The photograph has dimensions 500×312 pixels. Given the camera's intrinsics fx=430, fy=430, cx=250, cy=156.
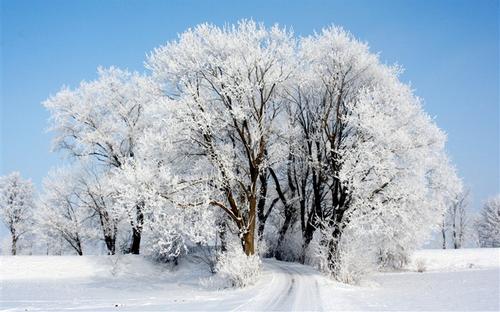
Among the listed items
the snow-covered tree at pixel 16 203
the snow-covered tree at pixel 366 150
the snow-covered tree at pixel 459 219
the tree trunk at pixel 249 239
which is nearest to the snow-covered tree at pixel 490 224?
the snow-covered tree at pixel 459 219

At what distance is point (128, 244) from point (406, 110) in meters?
25.3

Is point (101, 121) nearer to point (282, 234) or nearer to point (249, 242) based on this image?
point (282, 234)

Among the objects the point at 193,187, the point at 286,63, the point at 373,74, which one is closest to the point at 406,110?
the point at 373,74

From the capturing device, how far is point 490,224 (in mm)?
62531

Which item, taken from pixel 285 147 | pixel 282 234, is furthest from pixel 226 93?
pixel 282 234

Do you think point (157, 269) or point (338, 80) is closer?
point (338, 80)

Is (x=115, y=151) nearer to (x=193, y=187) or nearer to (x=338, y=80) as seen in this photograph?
(x=193, y=187)

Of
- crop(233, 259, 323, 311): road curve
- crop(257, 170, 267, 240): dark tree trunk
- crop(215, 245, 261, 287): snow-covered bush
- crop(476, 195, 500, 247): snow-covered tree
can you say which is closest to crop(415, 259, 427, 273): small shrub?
crop(257, 170, 267, 240): dark tree trunk

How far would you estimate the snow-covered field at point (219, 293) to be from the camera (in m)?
13.4

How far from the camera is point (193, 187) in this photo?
2152 centimetres

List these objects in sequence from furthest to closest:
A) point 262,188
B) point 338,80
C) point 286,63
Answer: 1. point 262,188
2. point 338,80
3. point 286,63

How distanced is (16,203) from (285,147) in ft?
119

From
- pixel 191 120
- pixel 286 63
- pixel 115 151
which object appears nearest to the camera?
pixel 191 120

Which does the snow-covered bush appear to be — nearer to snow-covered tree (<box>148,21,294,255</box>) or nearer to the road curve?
the road curve
